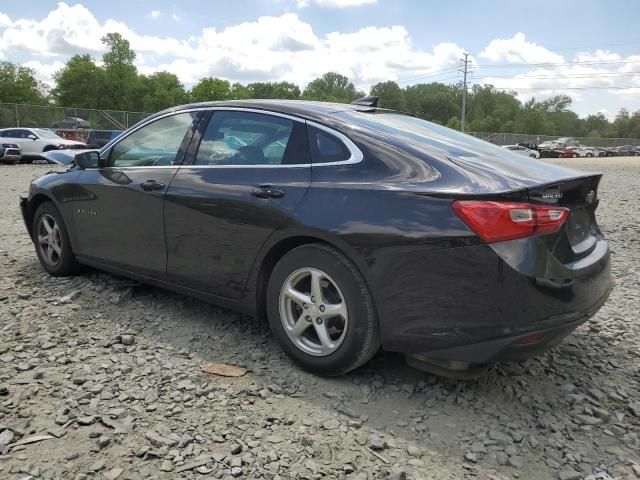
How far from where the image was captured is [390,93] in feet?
414

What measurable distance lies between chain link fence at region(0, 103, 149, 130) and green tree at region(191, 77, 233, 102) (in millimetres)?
54578

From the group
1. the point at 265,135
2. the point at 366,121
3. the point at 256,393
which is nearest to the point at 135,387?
the point at 256,393

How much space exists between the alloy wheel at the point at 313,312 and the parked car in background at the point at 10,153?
69.6 ft

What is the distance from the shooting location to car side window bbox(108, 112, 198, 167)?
4.02m

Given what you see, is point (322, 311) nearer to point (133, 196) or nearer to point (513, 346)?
point (513, 346)

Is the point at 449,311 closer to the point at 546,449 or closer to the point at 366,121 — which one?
the point at 546,449

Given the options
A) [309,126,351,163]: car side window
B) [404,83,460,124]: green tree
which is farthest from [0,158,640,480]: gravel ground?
[404,83,460,124]: green tree

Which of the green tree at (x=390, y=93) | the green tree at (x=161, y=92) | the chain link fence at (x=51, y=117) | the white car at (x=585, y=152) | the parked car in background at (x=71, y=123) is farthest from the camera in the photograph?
the green tree at (x=390, y=93)

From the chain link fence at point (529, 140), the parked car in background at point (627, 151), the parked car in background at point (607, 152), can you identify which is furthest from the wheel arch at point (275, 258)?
the parked car in background at point (627, 151)

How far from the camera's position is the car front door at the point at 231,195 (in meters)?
3.31

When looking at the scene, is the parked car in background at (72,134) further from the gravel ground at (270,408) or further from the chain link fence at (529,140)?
the chain link fence at (529,140)

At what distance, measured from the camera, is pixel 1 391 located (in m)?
2.98

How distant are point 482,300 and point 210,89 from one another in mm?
92543

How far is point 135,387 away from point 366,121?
2051mm
